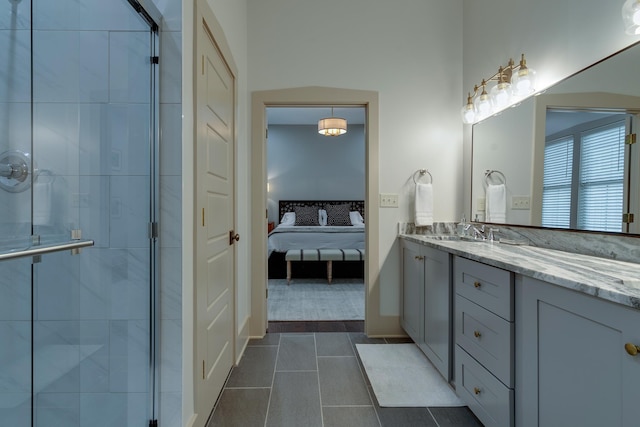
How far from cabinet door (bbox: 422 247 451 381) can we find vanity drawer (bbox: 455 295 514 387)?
106mm

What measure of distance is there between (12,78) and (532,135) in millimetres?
2432

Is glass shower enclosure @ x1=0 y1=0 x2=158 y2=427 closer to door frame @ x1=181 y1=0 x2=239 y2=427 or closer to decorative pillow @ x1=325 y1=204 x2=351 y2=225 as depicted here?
door frame @ x1=181 y1=0 x2=239 y2=427

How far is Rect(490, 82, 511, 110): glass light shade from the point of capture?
6.95 feet

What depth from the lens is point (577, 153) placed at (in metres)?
1.57

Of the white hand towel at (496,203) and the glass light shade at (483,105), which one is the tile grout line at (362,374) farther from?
the glass light shade at (483,105)

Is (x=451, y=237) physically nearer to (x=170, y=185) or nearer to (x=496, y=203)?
(x=496, y=203)

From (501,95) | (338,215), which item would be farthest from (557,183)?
(338,215)

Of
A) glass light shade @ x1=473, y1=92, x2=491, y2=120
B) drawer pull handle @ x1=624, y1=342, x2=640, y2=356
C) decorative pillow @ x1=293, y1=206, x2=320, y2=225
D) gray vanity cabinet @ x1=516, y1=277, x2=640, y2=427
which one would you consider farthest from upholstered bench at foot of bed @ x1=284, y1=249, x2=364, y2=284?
drawer pull handle @ x1=624, y1=342, x2=640, y2=356

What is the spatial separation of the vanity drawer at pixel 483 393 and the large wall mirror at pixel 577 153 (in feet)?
2.75

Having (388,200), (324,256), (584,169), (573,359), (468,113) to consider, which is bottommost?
(324,256)

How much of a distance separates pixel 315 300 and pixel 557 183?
267 centimetres

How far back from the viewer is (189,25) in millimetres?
1361

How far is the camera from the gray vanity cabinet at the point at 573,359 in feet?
2.60

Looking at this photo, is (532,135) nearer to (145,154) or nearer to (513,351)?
(513,351)
